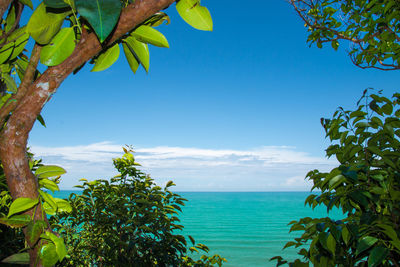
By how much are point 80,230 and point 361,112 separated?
126 inches

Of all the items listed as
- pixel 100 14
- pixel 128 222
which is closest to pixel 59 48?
pixel 100 14

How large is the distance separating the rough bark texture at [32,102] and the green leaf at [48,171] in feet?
0.27

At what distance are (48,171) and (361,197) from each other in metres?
1.05

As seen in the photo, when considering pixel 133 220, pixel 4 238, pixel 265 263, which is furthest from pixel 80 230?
pixel 265 263

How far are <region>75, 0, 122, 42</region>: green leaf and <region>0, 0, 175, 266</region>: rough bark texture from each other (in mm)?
52

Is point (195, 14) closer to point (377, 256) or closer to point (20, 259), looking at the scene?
point (20, 259)

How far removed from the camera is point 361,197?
1.06 meters

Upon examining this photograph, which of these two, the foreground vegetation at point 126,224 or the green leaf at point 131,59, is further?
the foreground vegetation at point 126,224

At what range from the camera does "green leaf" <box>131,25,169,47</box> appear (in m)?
0.51

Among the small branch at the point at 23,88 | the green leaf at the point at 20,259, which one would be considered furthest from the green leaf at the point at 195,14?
the green leaf at the point at 20,259

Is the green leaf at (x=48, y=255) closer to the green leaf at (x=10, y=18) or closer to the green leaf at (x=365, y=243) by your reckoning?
the green leaf at (x=10, y=18)

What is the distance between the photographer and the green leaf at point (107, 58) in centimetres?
54

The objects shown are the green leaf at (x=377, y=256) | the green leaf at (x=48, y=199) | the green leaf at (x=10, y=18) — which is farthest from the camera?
A: the green leaf at (x=377, y=256)

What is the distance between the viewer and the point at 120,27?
0.43 m
